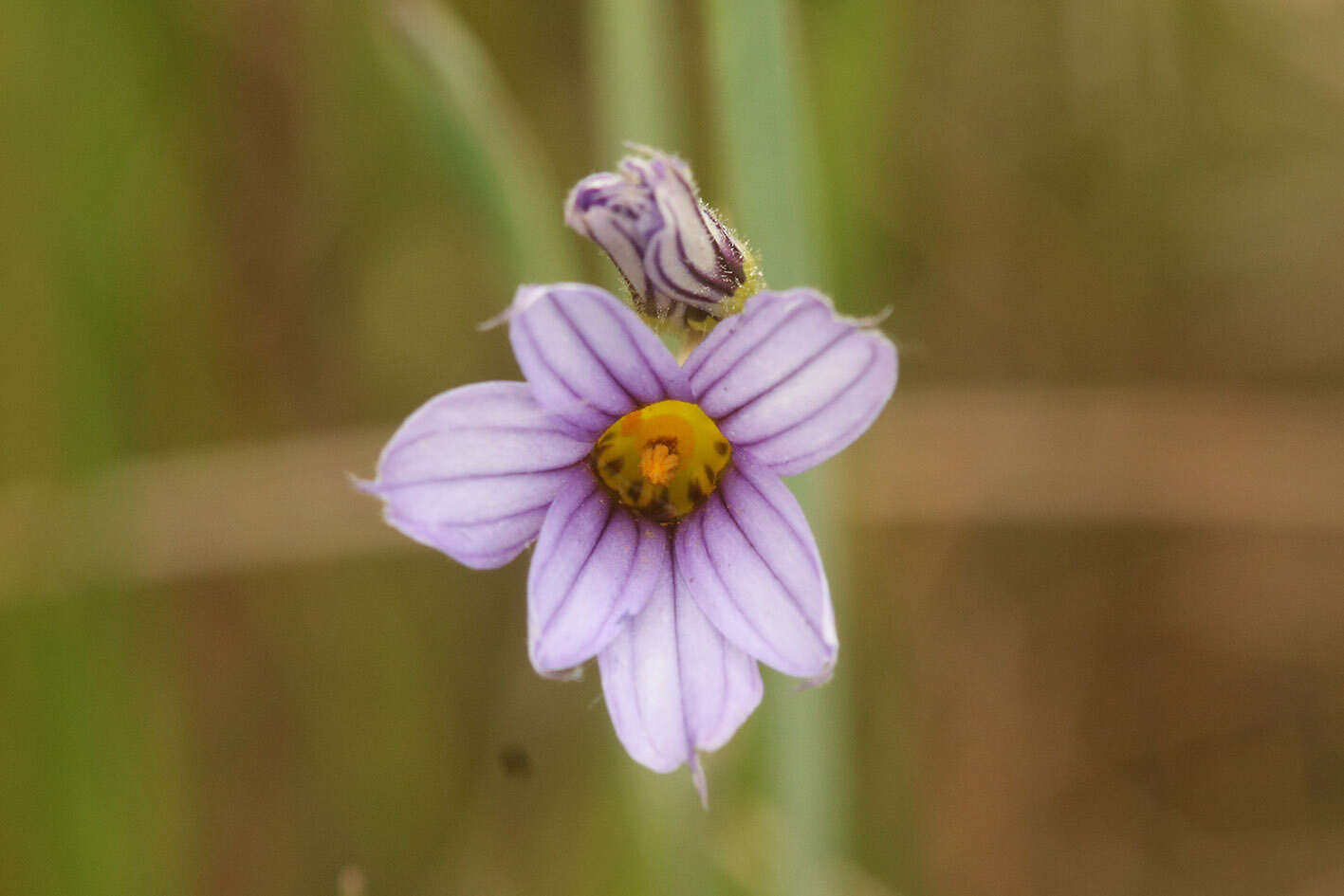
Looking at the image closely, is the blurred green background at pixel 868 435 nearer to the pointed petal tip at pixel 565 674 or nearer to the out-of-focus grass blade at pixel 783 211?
the out-of-focus grass blade at pixel 783 211

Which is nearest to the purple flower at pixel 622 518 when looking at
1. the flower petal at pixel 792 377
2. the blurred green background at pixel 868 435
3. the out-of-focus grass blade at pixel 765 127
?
the flower petal at pixel 792 377

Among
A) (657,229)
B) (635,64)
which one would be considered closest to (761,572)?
(657,229)

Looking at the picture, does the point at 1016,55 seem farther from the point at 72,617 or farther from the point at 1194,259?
A: the point at 72,617

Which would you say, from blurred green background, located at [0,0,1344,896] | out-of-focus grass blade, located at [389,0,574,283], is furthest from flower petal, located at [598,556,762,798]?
blurred green background, located at [0,0,1344,896]

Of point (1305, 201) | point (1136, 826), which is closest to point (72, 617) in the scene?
point (1136, 826)

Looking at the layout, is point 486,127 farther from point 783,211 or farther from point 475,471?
point 475,471

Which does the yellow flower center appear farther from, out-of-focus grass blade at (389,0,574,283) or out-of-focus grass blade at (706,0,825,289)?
out-of-focus grass blade at (389,0,574,283)

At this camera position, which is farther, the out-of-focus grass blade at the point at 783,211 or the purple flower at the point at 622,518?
the out-of-focus grass blade at the point at 783,211
